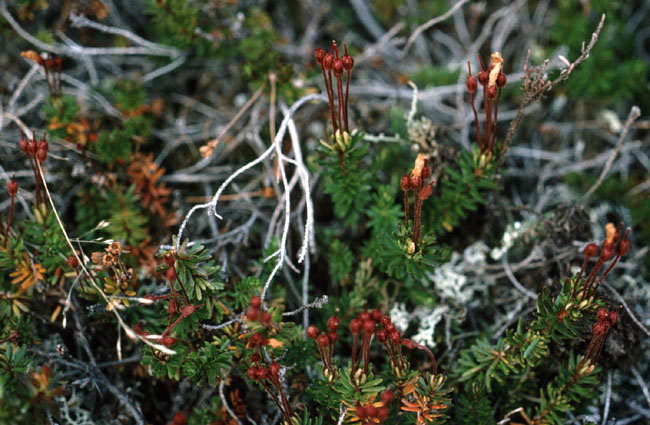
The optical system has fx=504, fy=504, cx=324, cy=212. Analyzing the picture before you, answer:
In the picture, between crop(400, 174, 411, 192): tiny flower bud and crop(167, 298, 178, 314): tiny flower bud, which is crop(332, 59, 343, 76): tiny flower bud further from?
crop(167, 298, 178, 314): tiny flower bud

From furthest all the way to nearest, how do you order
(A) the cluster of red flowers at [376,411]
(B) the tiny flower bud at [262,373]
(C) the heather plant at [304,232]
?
(C) the heather plant at [304,232] → (B) the tiny flower bud at [262,373] → (A) the cluster of red flowers at [376,411]

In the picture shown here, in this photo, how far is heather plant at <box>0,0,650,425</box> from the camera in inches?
67.5

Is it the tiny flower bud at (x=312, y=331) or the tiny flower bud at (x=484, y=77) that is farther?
the tiny flower bud at (x=484, y=77)

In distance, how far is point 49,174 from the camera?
7.77ft

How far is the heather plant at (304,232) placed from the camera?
1715 millimetres

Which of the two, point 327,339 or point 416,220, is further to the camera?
point 416,220

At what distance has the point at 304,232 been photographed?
7.45 ft

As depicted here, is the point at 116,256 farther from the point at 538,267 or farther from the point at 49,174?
the point at 538,267

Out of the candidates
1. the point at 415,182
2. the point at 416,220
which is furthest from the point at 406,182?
the point at 416,220

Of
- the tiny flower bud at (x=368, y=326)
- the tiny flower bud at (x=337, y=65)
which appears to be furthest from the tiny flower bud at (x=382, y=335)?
the tiny flower bud at (x=337, y=65)

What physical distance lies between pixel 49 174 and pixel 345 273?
147cm

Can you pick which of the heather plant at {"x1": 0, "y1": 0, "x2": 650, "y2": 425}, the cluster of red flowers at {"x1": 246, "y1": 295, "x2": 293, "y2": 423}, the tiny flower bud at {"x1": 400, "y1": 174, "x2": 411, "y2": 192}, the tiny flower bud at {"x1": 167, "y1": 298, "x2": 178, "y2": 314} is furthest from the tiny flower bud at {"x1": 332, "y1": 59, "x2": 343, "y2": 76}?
the tiny flower bud at {"x1": 167, "y1": 298, "x2": 178, "y2": 314}

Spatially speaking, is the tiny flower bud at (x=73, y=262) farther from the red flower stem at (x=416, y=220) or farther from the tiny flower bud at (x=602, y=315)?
the tiny flower bud at (x=602, y=315)

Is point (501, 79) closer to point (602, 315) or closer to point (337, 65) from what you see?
point (337, 65)
